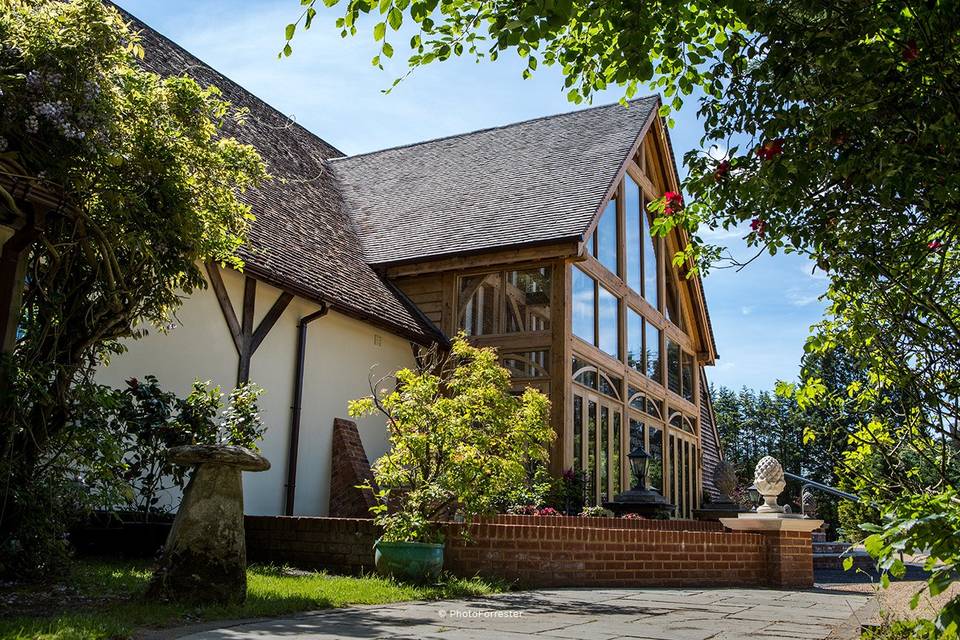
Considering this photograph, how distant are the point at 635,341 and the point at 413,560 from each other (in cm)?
1036

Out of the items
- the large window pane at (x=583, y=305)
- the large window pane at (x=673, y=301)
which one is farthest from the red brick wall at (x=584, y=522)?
the large window pane at (x=673, y=301)

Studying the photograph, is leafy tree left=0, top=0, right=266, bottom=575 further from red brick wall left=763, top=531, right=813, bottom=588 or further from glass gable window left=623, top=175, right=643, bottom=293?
glass gable window left=623, top=175, right=643, bottom=293

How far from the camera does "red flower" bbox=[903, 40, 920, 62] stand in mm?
3467

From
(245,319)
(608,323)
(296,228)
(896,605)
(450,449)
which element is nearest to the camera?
(896,605)

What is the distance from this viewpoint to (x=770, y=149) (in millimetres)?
4105

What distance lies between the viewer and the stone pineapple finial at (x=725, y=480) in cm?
2058

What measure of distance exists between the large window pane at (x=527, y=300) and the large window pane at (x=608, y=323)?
1.55m

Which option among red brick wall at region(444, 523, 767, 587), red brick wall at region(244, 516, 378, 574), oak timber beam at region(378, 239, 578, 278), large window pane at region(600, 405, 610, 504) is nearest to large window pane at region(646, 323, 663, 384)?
large window pane at region(600, 405, 610, 504)

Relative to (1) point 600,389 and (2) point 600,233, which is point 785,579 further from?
(2) point 600,233

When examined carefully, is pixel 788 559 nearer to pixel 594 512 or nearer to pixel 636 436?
pixel 594 512

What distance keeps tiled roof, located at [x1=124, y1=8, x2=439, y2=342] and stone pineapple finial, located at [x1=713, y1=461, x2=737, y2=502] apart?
10179 mm

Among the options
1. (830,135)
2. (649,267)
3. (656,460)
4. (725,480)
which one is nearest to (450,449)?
(830,135)

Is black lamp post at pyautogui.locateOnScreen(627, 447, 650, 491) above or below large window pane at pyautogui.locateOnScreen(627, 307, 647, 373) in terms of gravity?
below

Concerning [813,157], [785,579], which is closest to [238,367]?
[785,579]
